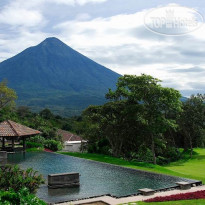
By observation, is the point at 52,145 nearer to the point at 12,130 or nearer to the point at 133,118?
the point at 12,130

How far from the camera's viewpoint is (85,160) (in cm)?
2292

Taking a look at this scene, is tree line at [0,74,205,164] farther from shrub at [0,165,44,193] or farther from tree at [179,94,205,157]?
shrub at [0,165,44,193]

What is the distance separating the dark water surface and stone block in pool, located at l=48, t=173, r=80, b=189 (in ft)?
1.04

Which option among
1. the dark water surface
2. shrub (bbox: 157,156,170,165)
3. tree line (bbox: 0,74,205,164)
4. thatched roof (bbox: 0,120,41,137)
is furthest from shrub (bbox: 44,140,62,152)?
the dark water surface

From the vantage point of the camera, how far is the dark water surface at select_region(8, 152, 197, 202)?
42.1 ft

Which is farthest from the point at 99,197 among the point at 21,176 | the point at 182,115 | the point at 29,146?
the point at 182,115

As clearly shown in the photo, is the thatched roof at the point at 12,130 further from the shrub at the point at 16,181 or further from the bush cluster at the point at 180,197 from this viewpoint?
the bush cluster at the point at 180,197

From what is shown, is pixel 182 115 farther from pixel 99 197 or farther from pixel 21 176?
pixel 21 176

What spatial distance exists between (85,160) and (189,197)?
12365 mm

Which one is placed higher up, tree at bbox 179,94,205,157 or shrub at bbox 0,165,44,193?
tree at bbox 179,94,205,157

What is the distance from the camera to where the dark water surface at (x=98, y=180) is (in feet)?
42.1

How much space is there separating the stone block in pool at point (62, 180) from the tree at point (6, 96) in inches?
1240

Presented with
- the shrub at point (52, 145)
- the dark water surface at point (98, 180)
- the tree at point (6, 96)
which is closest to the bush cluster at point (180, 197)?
the dark water surface at point (98, 180)

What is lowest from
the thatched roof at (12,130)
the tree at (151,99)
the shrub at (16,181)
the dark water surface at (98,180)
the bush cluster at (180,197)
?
the dark water surface at (98,180)
